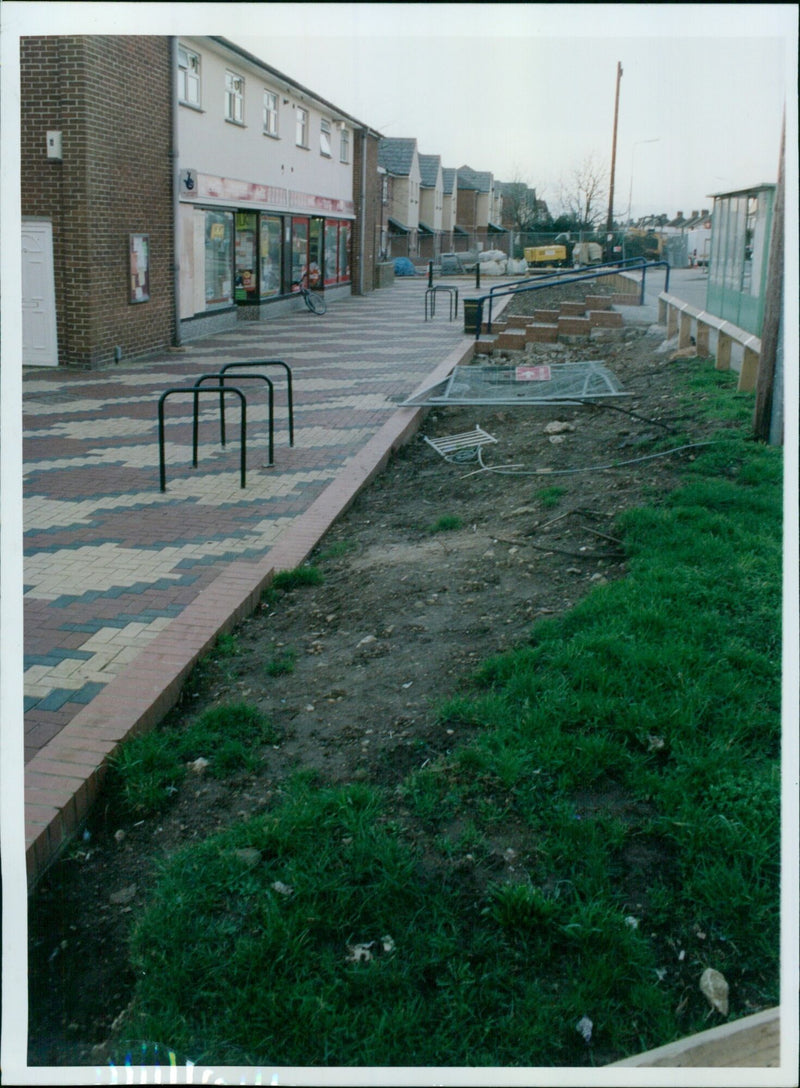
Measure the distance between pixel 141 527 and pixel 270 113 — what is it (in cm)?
1895

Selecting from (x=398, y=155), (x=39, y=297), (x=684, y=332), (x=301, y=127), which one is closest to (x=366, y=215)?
(x=301, y=127)

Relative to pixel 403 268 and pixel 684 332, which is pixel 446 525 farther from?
pixel 403 268

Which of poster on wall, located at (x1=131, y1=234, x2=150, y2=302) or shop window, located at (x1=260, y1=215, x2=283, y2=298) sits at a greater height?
shop window, located at (x1=260, y1=215, x2=283, y2=298)

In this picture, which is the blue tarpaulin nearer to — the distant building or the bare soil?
the distant building

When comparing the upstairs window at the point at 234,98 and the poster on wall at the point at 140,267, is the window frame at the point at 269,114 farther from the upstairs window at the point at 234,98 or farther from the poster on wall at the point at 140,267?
the poster on wall at the point at 140,267

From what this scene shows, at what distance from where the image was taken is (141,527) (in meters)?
6.38

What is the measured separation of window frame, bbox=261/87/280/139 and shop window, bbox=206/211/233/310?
2957 mm

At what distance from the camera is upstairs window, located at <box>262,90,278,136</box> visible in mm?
22125

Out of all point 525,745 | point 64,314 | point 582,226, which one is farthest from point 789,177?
point 582,226

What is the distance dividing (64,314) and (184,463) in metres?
6.52

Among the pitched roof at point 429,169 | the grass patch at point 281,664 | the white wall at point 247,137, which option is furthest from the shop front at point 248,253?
the pitched roof at point 429,169

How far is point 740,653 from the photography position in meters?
3.75

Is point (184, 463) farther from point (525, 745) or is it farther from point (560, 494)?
point (525, 745)

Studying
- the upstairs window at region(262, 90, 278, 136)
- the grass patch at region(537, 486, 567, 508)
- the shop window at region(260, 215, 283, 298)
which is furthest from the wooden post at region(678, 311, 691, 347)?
the upstairs window at region(262, 90, 278, 136)
